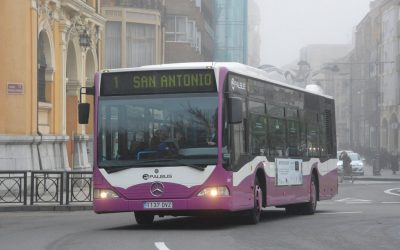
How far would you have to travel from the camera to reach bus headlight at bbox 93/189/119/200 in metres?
16.6

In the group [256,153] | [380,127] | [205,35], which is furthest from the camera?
[380,127]

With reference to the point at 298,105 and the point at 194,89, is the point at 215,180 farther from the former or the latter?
the point at 298,105

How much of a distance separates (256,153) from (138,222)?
2.77 metres

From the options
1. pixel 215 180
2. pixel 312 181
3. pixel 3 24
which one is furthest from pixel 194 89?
pixel 3 24

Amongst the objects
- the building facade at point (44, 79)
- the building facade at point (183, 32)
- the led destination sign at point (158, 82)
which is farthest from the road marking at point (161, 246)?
the building facade at point (183, 32)

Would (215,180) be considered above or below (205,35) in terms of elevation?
below

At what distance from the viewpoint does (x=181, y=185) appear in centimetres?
1634

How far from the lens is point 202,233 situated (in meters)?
16.0

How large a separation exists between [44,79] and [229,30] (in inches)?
2554

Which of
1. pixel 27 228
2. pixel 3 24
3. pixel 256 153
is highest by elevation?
pixel 3 24

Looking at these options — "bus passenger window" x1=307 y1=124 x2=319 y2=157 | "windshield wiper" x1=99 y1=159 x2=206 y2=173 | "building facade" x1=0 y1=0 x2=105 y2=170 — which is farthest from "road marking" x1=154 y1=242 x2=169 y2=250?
"building facade" x1=0 y1=0 x2=105 y2=170

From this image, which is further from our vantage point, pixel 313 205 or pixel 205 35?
pixel 205 35

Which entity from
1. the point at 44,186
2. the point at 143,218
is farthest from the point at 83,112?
the point at 44,186

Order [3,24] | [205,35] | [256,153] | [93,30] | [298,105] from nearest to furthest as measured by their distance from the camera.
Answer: [256,153], [298,105], [3,24], [93,30], [205,35]
